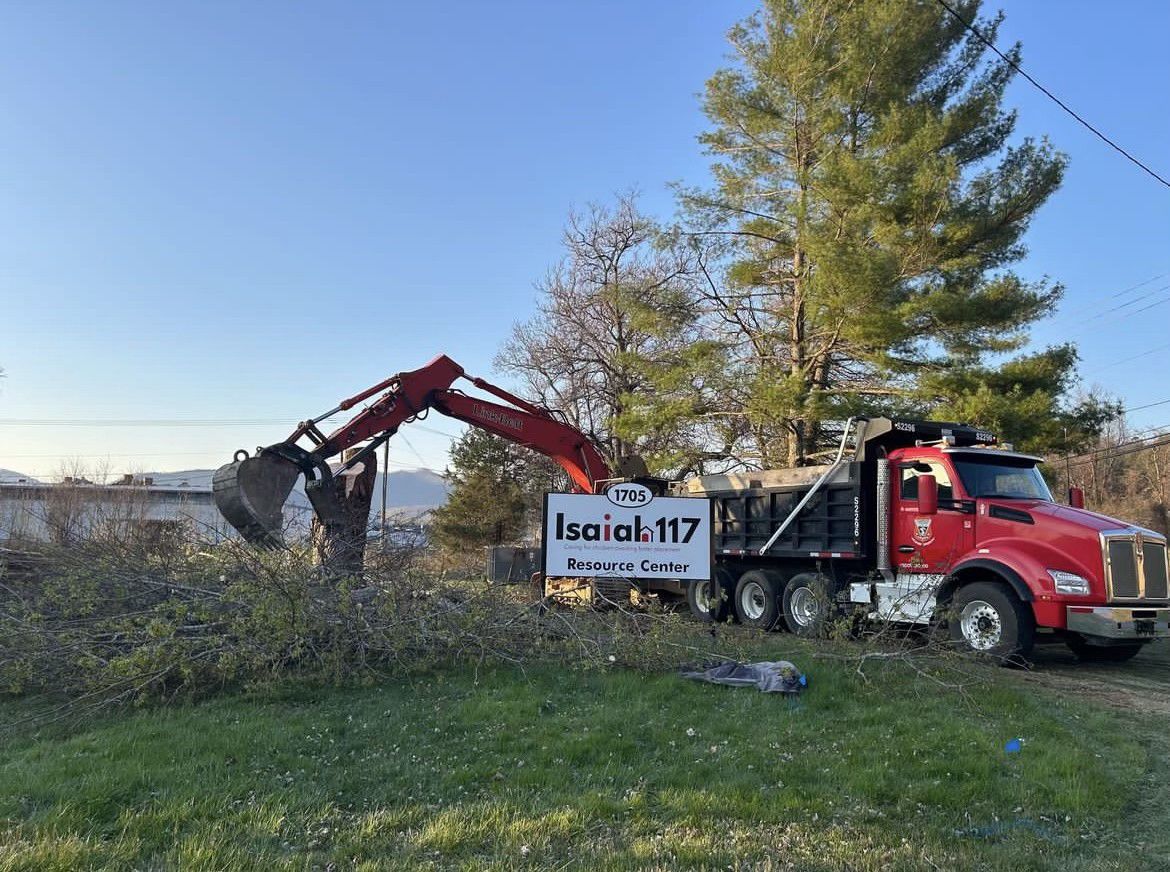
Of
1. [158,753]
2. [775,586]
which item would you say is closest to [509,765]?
[158,753]

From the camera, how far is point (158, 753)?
541cm

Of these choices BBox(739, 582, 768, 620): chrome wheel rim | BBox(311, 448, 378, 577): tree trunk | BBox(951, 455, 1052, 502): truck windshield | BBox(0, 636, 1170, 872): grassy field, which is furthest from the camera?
BBox(739, 582, 768, 620): chrome wheel rim

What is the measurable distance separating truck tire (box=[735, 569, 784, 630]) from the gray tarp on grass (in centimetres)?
537

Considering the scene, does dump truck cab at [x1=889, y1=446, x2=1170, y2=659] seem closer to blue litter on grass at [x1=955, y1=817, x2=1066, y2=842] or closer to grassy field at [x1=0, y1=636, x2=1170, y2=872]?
grassy field at [x1=0, y1=636, x2=1170, y2=872]

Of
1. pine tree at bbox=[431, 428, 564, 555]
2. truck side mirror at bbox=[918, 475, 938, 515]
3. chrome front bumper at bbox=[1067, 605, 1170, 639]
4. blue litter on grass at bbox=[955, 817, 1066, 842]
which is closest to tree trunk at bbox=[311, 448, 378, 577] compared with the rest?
blue litter on grass at bbox=[955, 817, 1066, 842]

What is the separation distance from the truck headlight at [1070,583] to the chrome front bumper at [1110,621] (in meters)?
0.19

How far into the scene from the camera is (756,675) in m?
7.81

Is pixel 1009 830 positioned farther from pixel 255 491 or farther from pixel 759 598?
pixel 255 491

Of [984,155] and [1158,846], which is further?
[984,155]

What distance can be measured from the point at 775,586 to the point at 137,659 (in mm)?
9497

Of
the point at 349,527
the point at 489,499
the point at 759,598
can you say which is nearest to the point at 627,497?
the point at 349,527

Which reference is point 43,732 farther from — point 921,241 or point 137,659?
point 921,241

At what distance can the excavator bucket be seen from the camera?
11.4 m

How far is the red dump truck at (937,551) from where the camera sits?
31.4 ft
